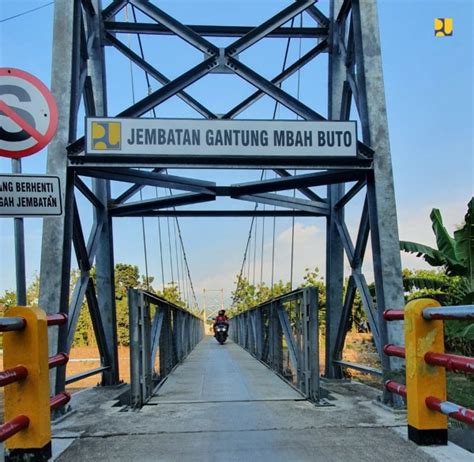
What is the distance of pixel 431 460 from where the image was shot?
3.10 m

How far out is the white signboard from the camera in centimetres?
323

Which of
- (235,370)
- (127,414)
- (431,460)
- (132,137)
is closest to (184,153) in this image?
(132,137)

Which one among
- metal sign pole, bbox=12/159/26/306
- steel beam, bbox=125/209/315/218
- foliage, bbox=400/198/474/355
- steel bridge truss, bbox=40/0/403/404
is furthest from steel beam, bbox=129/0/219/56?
foliage, bbox=400/198/474/355

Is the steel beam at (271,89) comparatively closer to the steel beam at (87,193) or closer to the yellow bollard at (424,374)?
the steel beam at (87,193)

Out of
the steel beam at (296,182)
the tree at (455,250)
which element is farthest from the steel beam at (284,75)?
the tree at (455,250)

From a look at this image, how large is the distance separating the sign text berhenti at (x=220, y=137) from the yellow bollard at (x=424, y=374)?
2.29 m

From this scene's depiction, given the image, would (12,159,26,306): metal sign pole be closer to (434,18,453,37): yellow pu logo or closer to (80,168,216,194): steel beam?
(80,168,216,194): steel beam

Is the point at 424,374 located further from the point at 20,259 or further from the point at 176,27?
the point at 176,27

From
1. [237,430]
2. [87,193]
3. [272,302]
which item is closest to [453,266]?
[272,302]

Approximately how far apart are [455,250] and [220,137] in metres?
7.07

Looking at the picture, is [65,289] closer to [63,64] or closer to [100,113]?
[63,64]

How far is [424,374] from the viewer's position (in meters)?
3.27

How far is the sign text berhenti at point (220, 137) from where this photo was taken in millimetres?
5082

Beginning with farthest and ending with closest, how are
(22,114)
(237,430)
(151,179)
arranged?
(151,179)
(237,430)
(22,114)
